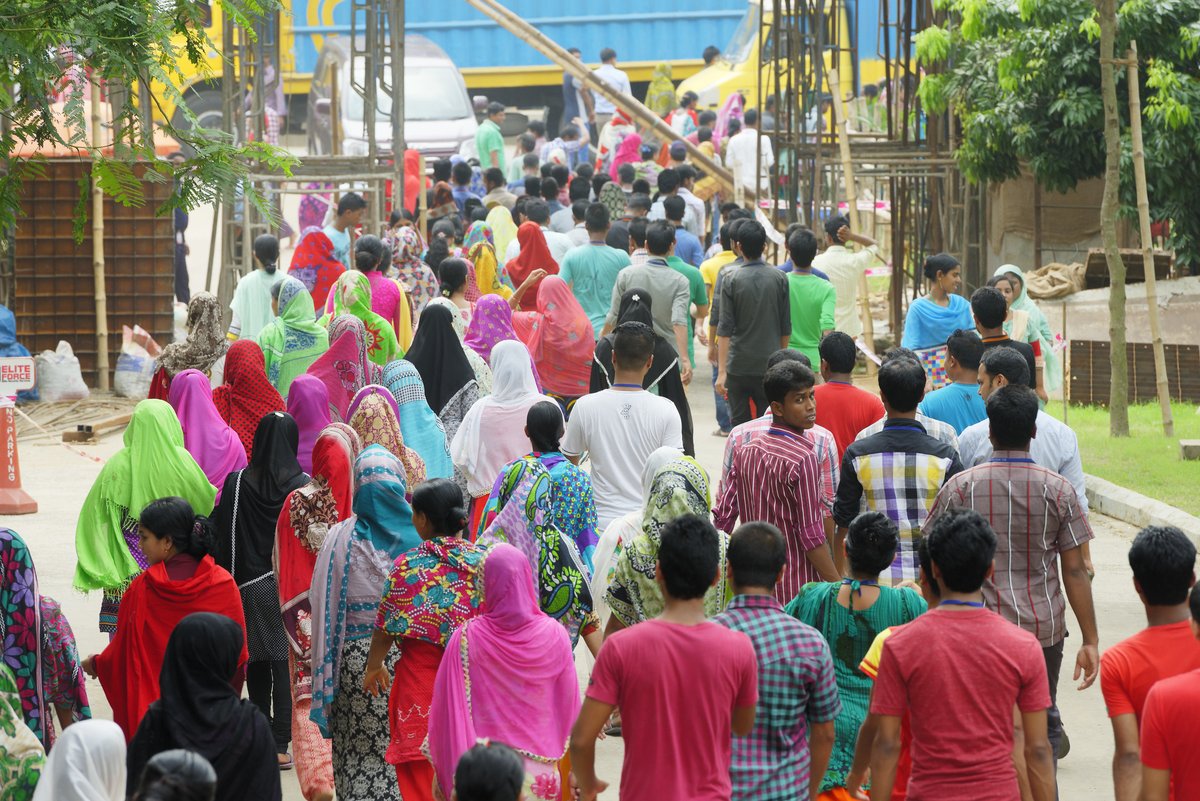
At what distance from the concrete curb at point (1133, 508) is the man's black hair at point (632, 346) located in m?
4.24

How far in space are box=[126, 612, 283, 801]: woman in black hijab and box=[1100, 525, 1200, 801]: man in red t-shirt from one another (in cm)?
212

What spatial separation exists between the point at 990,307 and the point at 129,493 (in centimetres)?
395

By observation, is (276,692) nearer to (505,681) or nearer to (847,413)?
(505,681)

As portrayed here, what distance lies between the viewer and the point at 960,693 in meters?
4.14

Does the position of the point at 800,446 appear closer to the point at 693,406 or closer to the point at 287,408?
the point at 287,408

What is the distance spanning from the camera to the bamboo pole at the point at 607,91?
21.6 metres

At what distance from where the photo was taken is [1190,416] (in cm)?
1386

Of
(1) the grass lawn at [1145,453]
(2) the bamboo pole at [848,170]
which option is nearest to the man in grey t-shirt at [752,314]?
(1) the grass lawn at [1145,453]

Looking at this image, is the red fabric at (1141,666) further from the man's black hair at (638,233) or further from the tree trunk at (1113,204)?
the man's black hair at (638,233)

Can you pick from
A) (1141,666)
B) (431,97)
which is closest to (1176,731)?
(1141,666)

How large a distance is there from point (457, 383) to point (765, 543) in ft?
16.6

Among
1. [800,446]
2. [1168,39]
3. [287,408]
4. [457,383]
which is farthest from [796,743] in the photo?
[1168,39]

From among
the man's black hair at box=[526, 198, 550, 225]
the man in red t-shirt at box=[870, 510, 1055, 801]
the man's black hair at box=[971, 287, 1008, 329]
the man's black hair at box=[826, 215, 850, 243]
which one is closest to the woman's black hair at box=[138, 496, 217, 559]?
the man in red t-shirt at box=[870, 510, 1055, 801]

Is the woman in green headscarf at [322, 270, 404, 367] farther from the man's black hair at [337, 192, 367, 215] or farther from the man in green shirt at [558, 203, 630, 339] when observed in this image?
the man's black hair at [337, 192, 367, 215]
